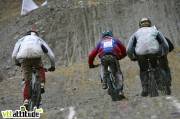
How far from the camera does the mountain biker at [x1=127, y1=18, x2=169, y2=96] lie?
432 inches

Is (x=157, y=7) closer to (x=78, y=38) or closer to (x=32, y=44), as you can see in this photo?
(x=78, y=38)

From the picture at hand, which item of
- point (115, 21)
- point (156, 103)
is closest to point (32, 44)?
point (156, 103)

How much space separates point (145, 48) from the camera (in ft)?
36.0

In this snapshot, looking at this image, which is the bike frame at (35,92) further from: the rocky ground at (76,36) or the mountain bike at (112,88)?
the rocky ground at (76,36)

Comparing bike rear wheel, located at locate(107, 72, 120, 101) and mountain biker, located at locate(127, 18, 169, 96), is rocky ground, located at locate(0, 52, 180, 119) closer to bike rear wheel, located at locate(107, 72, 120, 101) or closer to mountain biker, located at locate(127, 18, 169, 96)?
bike rear wheel, located at locate(107, 72, 120, 101)

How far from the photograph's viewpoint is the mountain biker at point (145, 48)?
36.0 feet

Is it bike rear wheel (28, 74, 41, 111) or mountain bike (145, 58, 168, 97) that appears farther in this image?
mountain bike (145, 58, 168, 97)

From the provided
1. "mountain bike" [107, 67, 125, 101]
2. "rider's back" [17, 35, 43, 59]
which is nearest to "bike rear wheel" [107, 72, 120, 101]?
"mountain bike" [107, 67, 125, 101]

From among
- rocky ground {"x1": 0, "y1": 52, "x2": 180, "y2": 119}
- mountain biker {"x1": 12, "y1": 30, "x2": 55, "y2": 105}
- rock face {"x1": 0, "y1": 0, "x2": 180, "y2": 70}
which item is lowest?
rocky ground {"x1": 0, "y1": 52, "x2": 180, "y2": 119}

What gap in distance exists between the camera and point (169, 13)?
27734 millimetres

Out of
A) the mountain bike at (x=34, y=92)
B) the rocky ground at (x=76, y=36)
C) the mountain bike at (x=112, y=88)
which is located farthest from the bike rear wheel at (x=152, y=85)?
the rocky ground at (x=76, y=36)

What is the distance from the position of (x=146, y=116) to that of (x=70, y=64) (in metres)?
15.9

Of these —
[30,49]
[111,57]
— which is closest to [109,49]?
[111,57]

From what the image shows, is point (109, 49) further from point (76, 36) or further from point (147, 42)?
point (76, 36)
